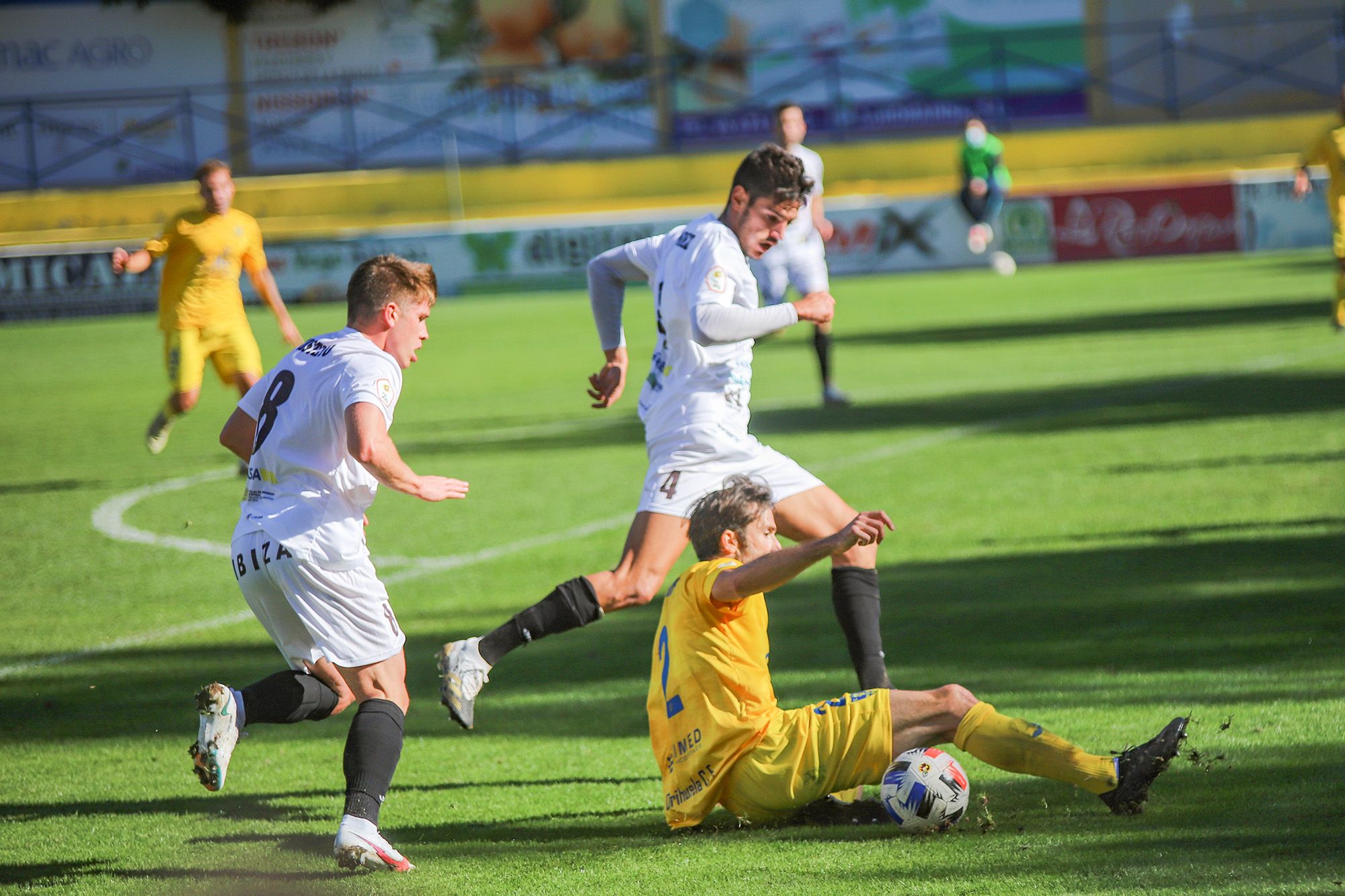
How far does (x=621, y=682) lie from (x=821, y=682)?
3.00ft

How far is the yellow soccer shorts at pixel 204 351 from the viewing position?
12.9 m

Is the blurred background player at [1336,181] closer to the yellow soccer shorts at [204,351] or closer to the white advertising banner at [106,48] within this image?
the yellow soccer shorts at [204,351]

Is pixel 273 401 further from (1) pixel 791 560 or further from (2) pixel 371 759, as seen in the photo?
(1) pixel 791 560

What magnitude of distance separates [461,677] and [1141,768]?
7.23 ft

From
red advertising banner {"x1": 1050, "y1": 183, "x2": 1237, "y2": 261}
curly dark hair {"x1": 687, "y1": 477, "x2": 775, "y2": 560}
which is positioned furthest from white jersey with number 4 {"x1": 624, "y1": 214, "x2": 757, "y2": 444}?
red advertising banner {"x1": 1050, "y1": 183, "x2": 1237, "y2": 261}

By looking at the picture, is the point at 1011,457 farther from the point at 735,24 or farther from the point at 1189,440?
the point at 735,24

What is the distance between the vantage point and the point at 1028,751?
467cm

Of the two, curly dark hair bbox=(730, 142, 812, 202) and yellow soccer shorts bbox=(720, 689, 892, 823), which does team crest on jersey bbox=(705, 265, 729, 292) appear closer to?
curly dark hair bbox=(730, 142, 812, 202)

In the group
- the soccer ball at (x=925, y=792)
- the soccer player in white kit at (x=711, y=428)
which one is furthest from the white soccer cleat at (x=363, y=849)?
the soccer ball at (x=925, y=792)

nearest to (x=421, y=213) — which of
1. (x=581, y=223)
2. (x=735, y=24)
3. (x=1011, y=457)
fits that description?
(x=581, y=223)

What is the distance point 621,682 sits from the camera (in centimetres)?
706

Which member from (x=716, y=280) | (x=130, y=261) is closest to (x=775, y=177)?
(x=716, y=280)

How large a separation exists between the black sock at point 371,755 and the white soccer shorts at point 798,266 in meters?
10.3

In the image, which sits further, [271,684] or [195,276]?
[195,276]
